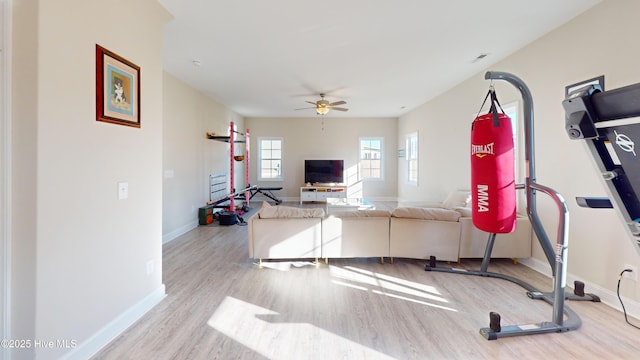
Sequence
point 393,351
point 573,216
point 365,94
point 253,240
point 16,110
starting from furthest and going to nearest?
1. point 365,94
2. point 253,240
3. point 573,216
4. point 393,351
5. point 16,110

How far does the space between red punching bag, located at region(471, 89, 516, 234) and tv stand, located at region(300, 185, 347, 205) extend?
259 inches

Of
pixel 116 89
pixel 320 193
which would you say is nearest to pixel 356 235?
Answer: pixel 116 89

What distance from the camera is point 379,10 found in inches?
109

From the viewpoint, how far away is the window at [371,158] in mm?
9438

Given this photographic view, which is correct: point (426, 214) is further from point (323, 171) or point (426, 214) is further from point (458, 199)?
point (323, 171)

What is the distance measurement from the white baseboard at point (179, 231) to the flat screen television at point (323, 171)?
4.22 m

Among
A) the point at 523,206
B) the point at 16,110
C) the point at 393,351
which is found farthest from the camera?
the point at 523,206

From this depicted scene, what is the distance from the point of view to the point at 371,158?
9500mm

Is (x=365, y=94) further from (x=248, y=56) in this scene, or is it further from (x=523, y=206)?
(x=523, y=206)

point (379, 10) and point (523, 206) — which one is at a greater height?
point (379, 10)

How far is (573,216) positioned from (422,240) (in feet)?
5.06

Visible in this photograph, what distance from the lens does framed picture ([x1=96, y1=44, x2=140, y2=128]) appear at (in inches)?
76.3

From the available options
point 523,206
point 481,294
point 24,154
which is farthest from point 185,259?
point 523,206

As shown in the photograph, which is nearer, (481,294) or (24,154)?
(24,154)
